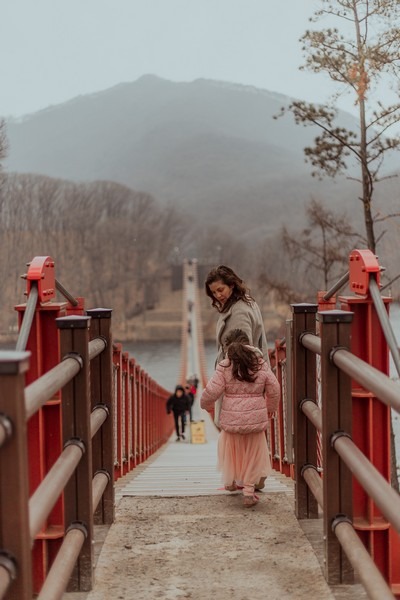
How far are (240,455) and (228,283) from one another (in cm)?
→ 97

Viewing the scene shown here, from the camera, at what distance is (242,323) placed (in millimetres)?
5445

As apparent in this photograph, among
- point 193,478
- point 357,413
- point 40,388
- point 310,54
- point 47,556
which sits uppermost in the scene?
point 310,54

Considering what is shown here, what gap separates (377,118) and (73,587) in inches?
579

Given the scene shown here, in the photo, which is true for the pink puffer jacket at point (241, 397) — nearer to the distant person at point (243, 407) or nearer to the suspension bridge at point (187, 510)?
the distant person at point (243, 407)

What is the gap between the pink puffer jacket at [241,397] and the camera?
205 inches

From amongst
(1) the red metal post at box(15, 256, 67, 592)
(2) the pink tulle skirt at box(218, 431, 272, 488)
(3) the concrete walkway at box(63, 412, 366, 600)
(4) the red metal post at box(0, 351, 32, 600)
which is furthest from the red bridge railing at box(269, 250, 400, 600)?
(2) the pink tulle skirt at box(218, 431, 272, 488)

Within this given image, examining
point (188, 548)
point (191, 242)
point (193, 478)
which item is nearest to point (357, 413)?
point (188, 548)

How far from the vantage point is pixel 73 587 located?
3.56 m

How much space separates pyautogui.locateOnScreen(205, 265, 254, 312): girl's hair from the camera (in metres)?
5.41

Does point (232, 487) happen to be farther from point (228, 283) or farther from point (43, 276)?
point (43, 276)

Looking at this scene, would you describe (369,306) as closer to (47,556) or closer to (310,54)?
(47,556)

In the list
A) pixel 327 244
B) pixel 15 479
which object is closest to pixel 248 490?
pixel 15 479

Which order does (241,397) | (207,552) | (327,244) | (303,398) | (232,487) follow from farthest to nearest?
(327,244), (232,487), (241,397), (303,398), (207,552)

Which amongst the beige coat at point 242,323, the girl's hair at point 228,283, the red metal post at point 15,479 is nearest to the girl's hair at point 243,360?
the beige coat at point 242,323
